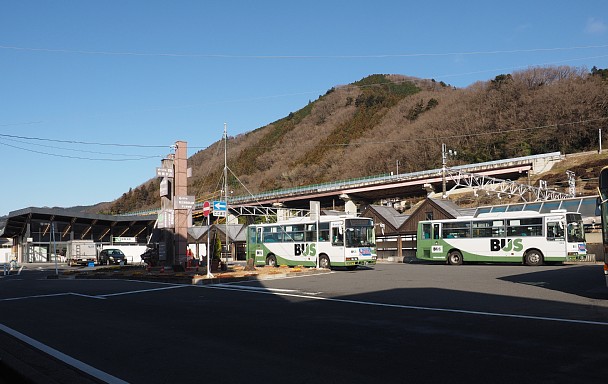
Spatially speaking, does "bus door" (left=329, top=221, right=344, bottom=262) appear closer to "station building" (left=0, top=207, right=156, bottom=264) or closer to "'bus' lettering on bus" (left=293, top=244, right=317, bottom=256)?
"'bus' lettering on bus" (left=293, top=244, right=317, bottom=256)

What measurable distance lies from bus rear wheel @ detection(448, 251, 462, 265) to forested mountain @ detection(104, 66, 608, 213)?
2845cm

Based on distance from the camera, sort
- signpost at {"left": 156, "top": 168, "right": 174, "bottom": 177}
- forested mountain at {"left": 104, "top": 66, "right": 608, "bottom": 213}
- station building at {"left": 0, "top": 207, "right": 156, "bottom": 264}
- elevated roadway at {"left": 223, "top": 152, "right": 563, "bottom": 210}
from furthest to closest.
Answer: forested mountain at {"left": 104, "top": 66, "right": 608, "bottom": 213} < elevated roadway at {"left": 223, "top": 152, "right": 563, "bottom": 210} < station building at {"left": 0, "top": 207, "right": 156, "bottom": 264} < signpost at {"left": 156, "top": 168, "right": 174, "bottom": 177}

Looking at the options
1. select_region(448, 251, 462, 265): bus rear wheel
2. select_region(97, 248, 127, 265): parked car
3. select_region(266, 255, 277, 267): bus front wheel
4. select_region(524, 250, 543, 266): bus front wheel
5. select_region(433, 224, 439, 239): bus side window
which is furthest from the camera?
select_region(97, 248, 127, 265): parked car

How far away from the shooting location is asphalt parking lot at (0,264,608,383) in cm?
634

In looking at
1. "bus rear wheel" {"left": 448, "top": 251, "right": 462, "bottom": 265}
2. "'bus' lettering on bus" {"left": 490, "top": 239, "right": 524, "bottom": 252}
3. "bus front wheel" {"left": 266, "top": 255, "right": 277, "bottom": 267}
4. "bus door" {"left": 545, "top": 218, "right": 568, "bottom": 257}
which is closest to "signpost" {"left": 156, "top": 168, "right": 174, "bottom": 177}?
"bus front wheel" {"left": 266, "top": 255, "right": 277, "bottom": 267}

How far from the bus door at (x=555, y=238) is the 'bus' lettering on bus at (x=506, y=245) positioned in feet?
4.73

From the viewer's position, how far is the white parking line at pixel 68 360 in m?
6.31

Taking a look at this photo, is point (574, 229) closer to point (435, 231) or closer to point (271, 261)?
point (435, 231)

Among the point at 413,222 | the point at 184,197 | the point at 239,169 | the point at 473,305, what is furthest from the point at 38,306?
the point at 239,169

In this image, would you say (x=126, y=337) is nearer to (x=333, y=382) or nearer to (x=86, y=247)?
(x=333, y=382)

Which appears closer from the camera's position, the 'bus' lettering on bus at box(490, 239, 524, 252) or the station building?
the 'bus' lettering on bus at box(490, 239, 524, 252)

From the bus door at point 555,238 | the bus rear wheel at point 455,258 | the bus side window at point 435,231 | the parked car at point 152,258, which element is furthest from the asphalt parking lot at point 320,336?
the bus side window at point 435,231

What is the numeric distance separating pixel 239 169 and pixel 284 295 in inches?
5290

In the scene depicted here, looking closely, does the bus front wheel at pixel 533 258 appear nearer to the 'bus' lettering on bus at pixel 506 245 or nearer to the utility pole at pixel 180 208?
the 'bus' lettering on bus at pixel 506 245
